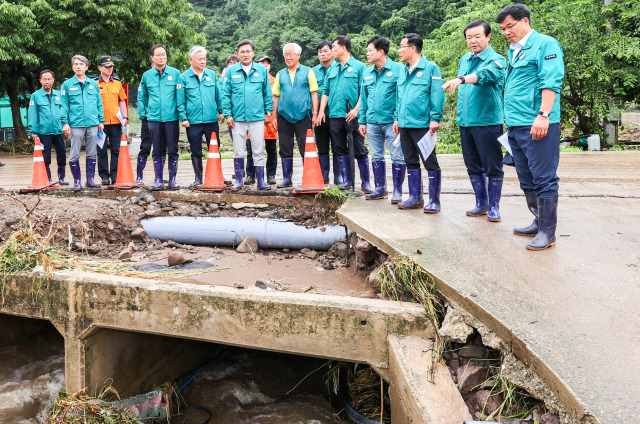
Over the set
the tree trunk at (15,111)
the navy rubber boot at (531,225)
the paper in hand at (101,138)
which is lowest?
the navy rubber boot at (531,225)

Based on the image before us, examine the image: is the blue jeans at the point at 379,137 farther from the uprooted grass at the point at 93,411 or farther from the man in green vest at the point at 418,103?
the uprooted grass at the point at 93,411

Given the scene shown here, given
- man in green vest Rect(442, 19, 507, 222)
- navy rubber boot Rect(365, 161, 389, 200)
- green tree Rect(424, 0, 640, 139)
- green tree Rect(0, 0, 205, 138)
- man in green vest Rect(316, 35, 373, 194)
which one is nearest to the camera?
man in green vest Rect(442, 19, 507, 222)

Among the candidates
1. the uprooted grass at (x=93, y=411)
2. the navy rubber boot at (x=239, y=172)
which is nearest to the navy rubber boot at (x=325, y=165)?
the navy rubber boot at (x=239, y=172)

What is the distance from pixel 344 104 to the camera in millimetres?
6562

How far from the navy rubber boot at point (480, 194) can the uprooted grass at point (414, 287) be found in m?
1.64

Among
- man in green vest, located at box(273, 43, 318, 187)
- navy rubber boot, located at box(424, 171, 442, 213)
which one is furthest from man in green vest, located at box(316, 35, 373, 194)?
navy rubber boot, located at box(424, 171, 442, 213)

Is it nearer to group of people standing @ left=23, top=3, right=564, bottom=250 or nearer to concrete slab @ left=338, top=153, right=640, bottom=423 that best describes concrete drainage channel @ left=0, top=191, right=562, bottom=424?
concrete slab @ left=338, top=153, right=640, bottom=423

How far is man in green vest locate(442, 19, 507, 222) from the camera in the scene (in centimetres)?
473

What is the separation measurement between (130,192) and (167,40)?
559 inches

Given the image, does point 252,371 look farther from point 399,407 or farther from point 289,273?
point 399,407

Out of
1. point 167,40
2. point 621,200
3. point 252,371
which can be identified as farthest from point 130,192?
point 167,40

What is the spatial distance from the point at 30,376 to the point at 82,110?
12.5 ft

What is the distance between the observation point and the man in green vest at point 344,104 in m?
6.48

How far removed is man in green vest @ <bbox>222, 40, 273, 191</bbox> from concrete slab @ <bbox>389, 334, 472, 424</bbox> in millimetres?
3995
